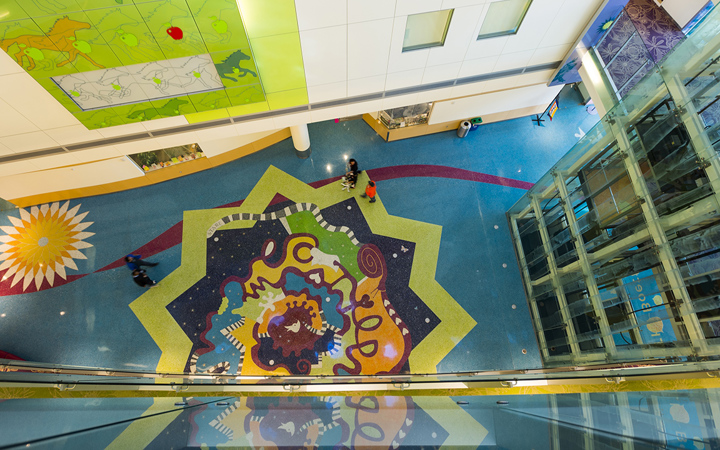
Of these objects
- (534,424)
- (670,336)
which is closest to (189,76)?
(534,424)

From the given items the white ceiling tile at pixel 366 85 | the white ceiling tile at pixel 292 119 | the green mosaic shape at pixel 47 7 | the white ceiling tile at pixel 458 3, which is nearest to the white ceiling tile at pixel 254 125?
the white ceiling tile at pixel 292 119

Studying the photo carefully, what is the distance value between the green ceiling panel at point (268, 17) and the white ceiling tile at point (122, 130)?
116 inches

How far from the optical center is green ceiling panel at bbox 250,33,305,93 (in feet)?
17.8

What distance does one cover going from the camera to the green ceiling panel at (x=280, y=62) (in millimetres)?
5426

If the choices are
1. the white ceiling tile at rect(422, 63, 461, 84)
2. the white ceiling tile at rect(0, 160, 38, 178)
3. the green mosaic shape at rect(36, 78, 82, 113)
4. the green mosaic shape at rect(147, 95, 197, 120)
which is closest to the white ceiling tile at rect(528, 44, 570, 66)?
the white ceiling tile at rect(422, 63, 461, 84)

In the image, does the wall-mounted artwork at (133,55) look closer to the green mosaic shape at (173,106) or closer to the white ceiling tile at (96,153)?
the green mosaic shape at (173,106)

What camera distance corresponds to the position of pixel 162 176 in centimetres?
898

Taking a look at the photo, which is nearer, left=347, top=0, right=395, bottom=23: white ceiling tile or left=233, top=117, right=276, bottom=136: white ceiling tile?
left=347, top=0, right=395, bottom=23: white ceiling tile

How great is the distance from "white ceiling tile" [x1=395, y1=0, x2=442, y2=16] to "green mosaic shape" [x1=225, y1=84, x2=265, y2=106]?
2770mm

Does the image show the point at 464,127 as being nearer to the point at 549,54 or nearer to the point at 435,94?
the point at 435,94

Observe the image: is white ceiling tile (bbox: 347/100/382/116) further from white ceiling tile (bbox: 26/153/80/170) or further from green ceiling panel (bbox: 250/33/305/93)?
white ceiling tile (bbox: 26/153/80/170)

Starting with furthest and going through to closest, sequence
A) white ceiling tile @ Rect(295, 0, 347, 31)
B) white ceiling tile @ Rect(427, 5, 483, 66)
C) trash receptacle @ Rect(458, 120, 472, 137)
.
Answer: trash receptacle @ Rect(458, 120, 472, 137) < white ceiling tile @ Rect(427, 5, 483, 66) < white ceiling tile @ Rect(295, 0, 347, 31)

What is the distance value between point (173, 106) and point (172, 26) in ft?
5.19

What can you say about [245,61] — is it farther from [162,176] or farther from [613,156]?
[613,156]
